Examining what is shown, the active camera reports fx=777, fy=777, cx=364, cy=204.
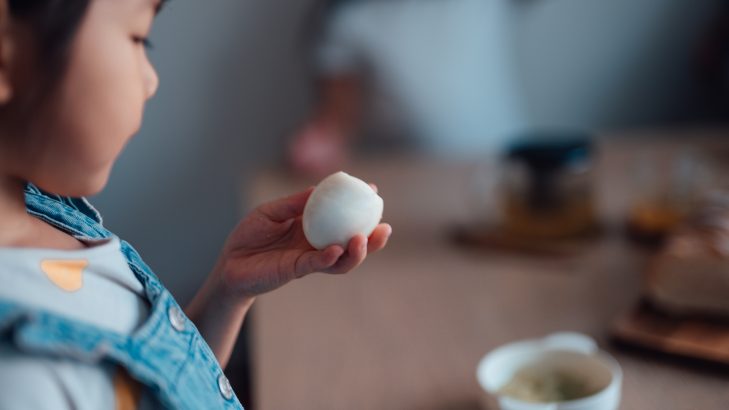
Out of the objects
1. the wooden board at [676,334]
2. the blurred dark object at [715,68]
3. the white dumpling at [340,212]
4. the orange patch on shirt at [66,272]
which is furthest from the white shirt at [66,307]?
the blurred dark object at [715,68]

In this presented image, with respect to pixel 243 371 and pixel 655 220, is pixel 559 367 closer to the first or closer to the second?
pixel 243 371

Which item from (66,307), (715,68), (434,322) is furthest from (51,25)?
(715,68)

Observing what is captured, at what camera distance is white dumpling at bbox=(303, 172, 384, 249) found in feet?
1.47

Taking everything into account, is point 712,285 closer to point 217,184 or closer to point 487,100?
point 487,100

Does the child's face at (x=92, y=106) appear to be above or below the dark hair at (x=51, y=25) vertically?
below

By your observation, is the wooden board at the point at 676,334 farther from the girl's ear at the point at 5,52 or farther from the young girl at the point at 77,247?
the girl's ear at the point at 5,52

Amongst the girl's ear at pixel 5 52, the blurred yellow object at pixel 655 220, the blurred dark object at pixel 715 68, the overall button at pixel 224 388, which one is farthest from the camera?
the blurred dark object at pixel 715 68

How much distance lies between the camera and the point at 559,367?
0.62 metres

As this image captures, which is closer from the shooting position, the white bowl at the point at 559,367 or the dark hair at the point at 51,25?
the dark hair at the point at 51,25

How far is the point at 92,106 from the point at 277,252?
169 millimetres

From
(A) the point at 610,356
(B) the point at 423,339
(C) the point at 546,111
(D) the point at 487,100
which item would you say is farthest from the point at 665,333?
(C) the point at 546,111

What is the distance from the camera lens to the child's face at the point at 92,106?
341mm

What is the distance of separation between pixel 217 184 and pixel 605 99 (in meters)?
0.90

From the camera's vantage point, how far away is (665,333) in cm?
69
